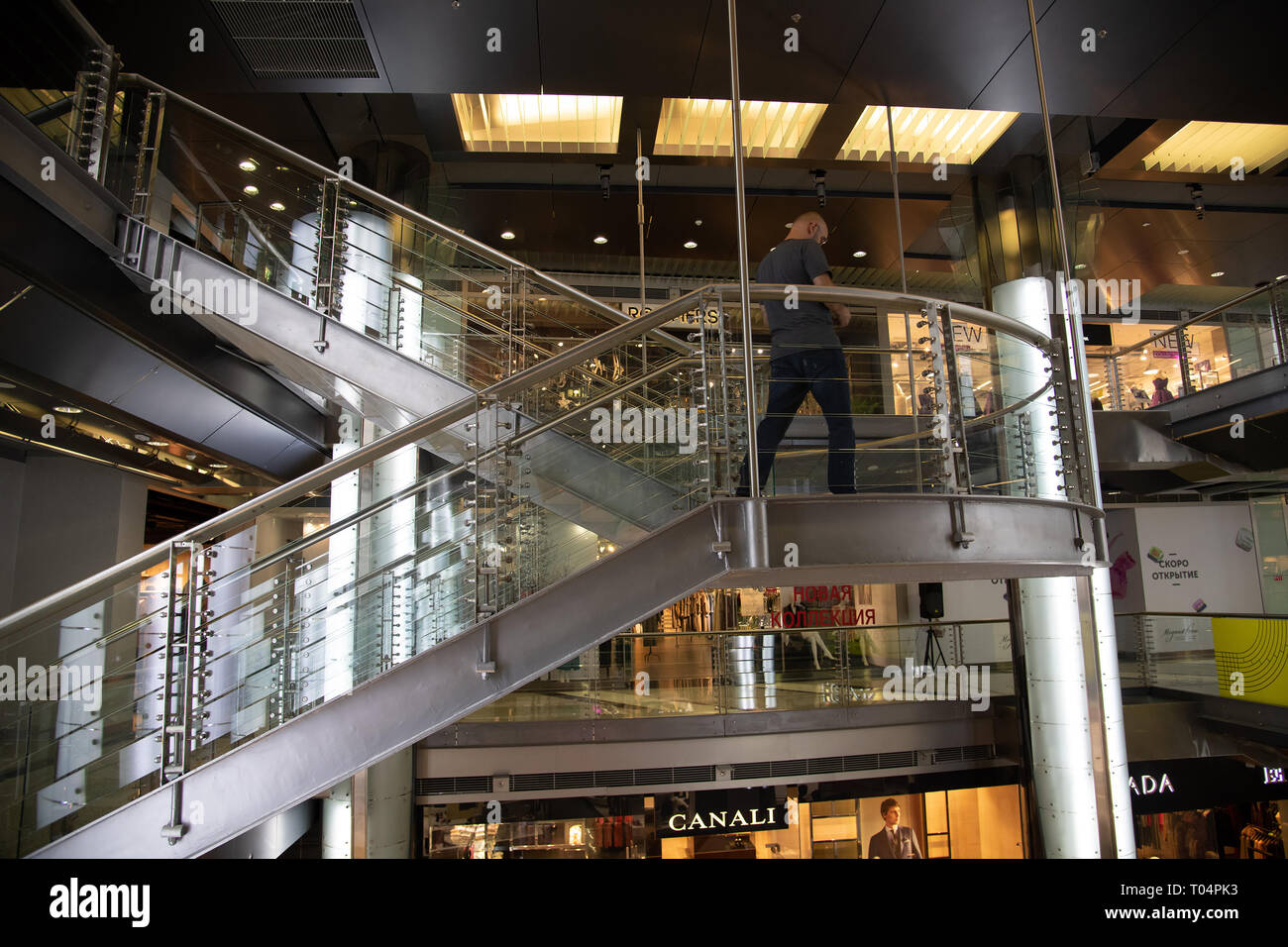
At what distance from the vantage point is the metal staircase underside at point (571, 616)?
305 centimetres

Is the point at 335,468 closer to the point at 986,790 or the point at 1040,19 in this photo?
the point at 1040,19

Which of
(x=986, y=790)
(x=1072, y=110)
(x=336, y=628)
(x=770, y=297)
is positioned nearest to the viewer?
(x=770, y=297)

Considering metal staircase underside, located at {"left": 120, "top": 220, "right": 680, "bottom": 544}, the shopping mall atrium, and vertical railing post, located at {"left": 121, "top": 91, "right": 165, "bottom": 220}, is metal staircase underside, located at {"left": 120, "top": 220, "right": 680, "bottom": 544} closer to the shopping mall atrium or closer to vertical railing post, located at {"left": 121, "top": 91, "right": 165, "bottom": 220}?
the shopping mall atrium

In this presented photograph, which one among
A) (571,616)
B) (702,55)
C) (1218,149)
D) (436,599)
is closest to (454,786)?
(436,599)

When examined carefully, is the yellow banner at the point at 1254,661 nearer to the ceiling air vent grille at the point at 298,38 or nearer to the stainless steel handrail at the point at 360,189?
the stainless steel handrail at the point at 360,189

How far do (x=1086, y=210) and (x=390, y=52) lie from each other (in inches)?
271

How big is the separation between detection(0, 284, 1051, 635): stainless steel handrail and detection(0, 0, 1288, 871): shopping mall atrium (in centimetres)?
3

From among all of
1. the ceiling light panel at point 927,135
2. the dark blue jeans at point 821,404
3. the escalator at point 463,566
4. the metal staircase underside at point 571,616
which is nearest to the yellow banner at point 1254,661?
the ceiling light panel at point 927,135

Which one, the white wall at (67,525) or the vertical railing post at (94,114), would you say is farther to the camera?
the white wall at (67,525)

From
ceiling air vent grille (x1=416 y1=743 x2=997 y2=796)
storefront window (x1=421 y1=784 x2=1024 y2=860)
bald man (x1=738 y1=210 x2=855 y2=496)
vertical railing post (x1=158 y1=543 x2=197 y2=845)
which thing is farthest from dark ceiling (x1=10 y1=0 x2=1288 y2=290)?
storefront window (x1=421 y1=784 x2=1024 y2=860)

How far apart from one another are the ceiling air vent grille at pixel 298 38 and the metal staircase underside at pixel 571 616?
3.66m

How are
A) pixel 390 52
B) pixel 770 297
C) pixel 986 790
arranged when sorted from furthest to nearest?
A: 1. pixel 986 790
2. pixel 390 52
3. pixel 770 297

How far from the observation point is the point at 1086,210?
7.70 metres
